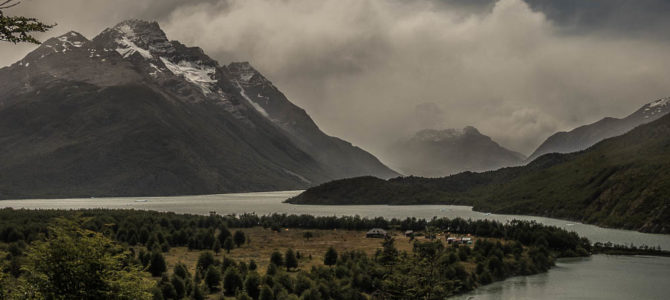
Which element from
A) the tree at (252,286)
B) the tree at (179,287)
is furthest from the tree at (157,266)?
the tree at (252,286)

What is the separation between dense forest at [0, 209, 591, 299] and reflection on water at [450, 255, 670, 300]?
13.1ft

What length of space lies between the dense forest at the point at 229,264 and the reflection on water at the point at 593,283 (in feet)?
13.1

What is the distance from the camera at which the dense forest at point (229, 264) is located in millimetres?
33812

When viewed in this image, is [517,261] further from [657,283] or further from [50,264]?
[50,264]

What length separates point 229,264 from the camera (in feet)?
319

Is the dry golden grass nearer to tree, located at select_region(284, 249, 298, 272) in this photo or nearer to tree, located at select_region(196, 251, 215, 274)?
tree, located at select_region(284, 249, 298, 272)

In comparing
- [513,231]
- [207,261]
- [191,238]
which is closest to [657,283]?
[513,231]

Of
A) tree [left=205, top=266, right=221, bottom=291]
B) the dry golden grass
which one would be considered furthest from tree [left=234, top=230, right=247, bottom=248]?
tree [left=205, top=266, right=221, bottom=291]

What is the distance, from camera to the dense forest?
33812 millimetres

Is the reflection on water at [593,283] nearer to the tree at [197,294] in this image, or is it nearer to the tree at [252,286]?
the tree at [252,286]

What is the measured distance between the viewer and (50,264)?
1323 inches

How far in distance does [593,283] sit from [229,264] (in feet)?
218

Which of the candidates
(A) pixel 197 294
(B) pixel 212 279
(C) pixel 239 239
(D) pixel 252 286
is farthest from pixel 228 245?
(A) pixel 197 294

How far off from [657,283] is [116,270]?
101 m
